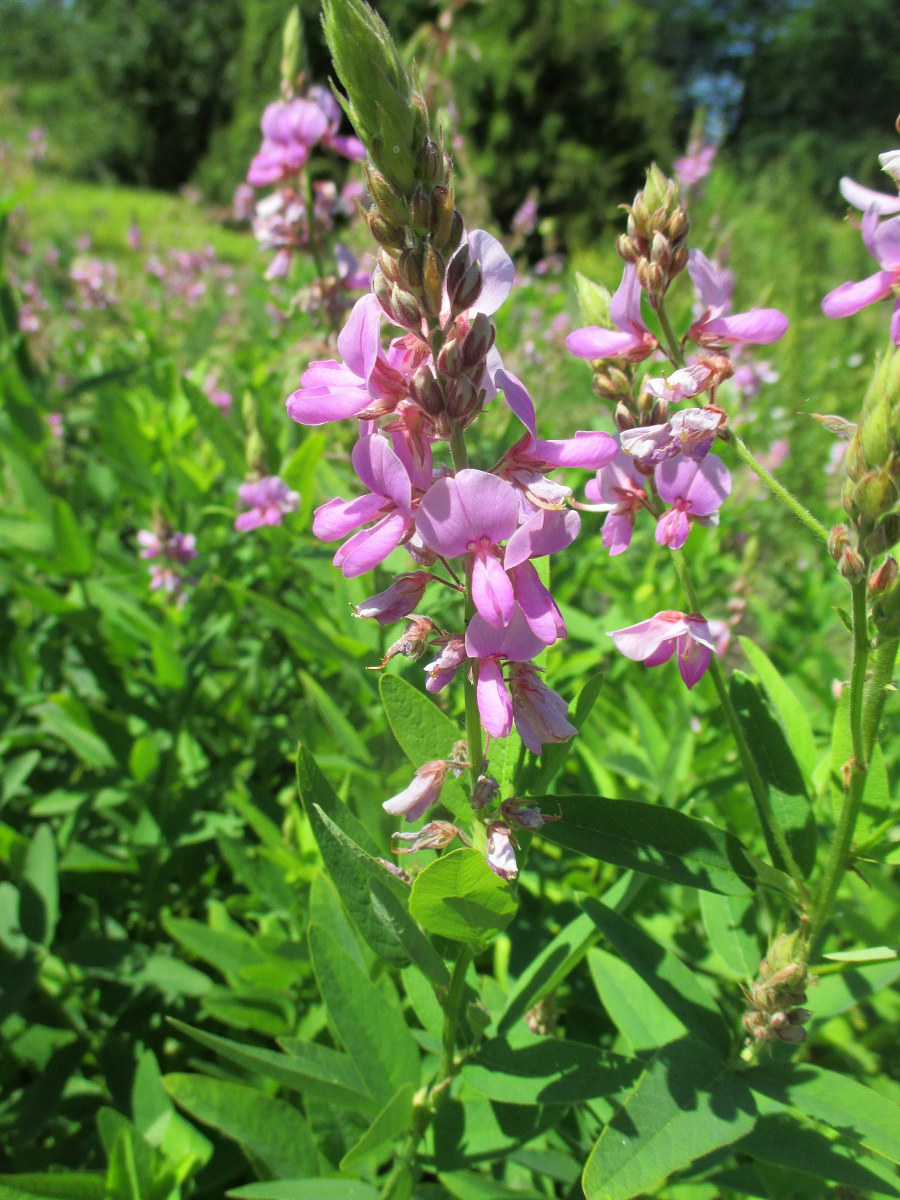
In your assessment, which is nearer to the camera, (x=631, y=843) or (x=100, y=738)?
(x=631, y=843)

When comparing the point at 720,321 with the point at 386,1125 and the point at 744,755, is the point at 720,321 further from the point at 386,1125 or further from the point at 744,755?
the point at 386,1125

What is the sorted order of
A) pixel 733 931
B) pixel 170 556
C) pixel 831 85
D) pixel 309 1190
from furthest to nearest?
pixel 831 85 < pixel 170 556 < pixel 733 931 < pixel 309 1190

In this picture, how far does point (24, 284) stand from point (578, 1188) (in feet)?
17.5

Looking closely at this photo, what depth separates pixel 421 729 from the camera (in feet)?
4.03

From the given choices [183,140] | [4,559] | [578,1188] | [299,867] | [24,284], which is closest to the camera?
[578,1188]

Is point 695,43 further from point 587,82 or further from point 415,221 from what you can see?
point 415,221

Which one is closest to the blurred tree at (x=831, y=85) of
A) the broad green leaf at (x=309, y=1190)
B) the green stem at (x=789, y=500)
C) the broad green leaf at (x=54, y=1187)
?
the green stem at (x=789, y=500)

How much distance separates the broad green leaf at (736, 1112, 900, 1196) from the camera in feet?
3.77

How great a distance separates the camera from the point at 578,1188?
1.65m

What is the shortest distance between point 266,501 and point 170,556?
546 mm

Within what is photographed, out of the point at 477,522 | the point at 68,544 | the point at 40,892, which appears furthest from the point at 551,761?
the point at 68,544

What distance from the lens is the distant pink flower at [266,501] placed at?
7.59ft

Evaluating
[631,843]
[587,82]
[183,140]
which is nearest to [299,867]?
[631,843]

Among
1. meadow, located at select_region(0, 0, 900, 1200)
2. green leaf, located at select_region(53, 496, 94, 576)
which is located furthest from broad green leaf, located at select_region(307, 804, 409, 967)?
green leaf, located at select_region(53, 496, 94, 576)
